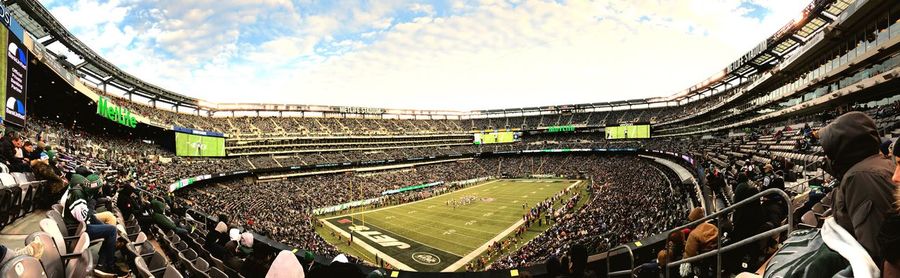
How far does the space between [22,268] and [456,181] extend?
58.1m

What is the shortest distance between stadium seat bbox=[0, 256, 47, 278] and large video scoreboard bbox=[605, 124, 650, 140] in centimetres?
7786

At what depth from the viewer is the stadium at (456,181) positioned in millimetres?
3752

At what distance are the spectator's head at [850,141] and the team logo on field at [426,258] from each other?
891 inches

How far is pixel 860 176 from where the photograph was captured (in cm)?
212

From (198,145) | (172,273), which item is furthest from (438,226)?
(198,145)

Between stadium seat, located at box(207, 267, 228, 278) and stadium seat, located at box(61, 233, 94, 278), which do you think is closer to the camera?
stadium seat, located at box(61, 233, 94, 278)

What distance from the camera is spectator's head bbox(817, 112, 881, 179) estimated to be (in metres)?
2.27

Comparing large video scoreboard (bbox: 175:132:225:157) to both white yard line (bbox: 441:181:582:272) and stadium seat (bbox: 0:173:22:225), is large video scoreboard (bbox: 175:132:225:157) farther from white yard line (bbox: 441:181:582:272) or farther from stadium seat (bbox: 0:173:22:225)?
stadium seat (bbox: 0:173:22:225)

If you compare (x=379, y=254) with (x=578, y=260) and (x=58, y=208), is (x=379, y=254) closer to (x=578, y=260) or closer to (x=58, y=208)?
(x=58, y=208)

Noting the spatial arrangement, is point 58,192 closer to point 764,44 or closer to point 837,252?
point 837,252

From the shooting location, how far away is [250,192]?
136 ft

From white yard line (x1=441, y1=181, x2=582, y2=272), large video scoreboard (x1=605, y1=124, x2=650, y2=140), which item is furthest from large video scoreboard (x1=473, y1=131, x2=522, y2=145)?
white yard line (x1=441, y1=181, x2=582, y2=272)

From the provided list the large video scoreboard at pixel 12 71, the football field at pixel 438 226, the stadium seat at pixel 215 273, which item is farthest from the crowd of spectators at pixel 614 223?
the large video scoreboard at pixel 12 71

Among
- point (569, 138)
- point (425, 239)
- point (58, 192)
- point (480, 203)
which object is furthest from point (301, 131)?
point (58, 192)
